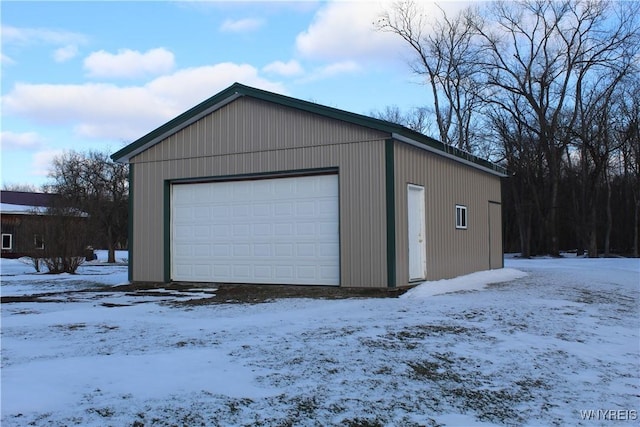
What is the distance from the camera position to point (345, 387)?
450cm

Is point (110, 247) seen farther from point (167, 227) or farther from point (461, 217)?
point (461, 217)

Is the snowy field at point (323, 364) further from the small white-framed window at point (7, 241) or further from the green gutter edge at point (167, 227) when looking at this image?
the small white-framed window at point (7, 241)

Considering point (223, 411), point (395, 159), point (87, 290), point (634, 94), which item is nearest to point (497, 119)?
point (634, 94)

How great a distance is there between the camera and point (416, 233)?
39.0 ft

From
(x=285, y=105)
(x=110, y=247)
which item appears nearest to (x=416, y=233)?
(x=285, y=105)

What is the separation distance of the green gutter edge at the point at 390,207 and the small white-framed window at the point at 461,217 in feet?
13.4

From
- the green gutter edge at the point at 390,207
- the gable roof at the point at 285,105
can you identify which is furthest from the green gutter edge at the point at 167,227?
the green gutter edge at the point at 390,207

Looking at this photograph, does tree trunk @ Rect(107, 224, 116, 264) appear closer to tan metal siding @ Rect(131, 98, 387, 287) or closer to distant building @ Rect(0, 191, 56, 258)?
distant building @ Rect(0, 191, 56, 258)

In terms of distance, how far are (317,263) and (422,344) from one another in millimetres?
5779

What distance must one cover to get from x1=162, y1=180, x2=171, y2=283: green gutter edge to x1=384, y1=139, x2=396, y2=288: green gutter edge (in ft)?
18.5

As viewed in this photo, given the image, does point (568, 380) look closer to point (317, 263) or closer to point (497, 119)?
point (317, 263)

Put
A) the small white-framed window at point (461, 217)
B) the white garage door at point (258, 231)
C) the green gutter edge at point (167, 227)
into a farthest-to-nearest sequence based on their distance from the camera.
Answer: the small white-framed window at point (461, 217) < the green gutter edge at point (167, 227) < the white garage door at point (258, 231)

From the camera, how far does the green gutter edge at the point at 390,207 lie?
35.2 ft

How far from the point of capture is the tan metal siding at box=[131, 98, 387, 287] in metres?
11.0
